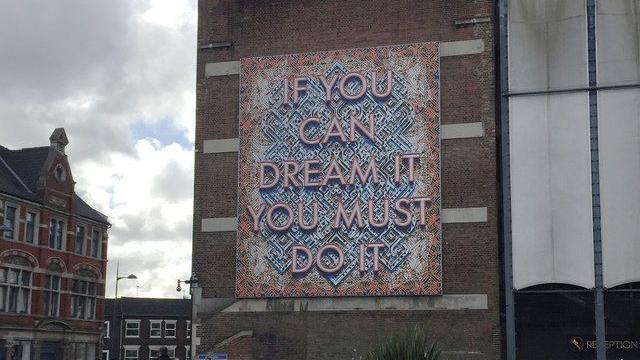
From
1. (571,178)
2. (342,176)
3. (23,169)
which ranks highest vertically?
(23,169)

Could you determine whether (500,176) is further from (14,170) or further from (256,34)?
(14,170)

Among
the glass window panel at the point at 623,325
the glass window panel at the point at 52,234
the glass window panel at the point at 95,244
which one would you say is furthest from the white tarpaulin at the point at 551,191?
the glass window panel at the point at 95,244

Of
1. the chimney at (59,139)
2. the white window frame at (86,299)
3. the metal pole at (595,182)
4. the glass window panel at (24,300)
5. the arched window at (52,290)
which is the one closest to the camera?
the metal pole at (595,182)

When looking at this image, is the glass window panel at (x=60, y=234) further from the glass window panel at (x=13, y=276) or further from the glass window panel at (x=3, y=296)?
the glass window panel at (x=3, y=296)

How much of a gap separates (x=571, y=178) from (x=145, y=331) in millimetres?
69003

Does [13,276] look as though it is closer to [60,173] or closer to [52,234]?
[52,234]

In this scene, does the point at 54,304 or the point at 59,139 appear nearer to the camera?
the point at 54,304

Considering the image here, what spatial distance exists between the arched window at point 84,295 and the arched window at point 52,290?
5.52 feet

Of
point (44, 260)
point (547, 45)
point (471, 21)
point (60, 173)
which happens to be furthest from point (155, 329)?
point (547, 45)

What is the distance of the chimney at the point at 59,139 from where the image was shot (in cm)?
5812

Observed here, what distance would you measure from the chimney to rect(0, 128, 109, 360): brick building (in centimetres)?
7

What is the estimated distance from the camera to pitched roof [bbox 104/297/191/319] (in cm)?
8981

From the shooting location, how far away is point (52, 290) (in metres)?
56.1

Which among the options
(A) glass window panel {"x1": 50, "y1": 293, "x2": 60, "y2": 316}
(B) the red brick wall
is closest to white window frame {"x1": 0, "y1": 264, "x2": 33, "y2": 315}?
(B) the red brick wall
